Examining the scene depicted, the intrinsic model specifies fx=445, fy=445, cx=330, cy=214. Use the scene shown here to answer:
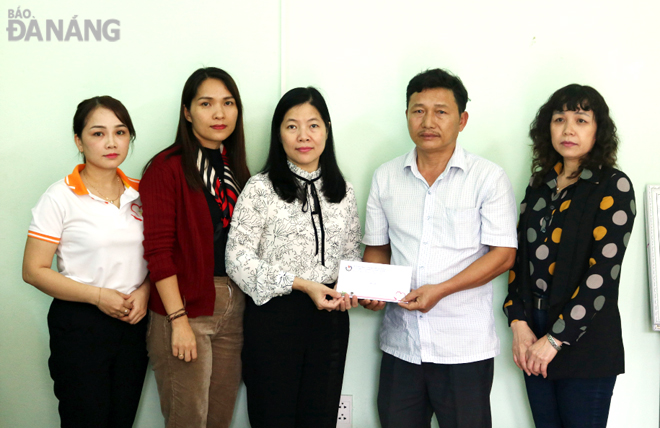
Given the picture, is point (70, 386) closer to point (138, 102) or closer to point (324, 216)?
point (324, 216)

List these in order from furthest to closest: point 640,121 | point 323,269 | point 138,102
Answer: point 138,102 < point 640,121 < point 323,269

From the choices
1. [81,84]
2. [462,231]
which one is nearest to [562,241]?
[462,231]

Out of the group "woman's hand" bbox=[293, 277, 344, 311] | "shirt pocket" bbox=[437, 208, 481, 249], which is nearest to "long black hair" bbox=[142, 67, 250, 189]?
"woman's hand" bbox=[293, 277, 344, 311]

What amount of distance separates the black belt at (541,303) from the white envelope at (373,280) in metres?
0.57

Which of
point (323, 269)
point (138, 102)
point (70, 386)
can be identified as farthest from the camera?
point (138, 102)

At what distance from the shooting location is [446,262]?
1889 millimetres

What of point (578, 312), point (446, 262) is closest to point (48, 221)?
point (446, 262)

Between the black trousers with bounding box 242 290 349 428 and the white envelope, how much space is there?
15 centimetres

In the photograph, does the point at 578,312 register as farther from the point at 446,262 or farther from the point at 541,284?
the point at 446,262

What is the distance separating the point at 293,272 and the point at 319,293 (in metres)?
0.16

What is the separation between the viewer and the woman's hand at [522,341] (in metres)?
1.86

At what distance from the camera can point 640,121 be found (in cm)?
221

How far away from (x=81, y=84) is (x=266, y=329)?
5.54ft

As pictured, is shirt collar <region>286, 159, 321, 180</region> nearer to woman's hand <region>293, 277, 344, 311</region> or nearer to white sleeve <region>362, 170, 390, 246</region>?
white sleeve <region>362, 170, 390, 246</region>
